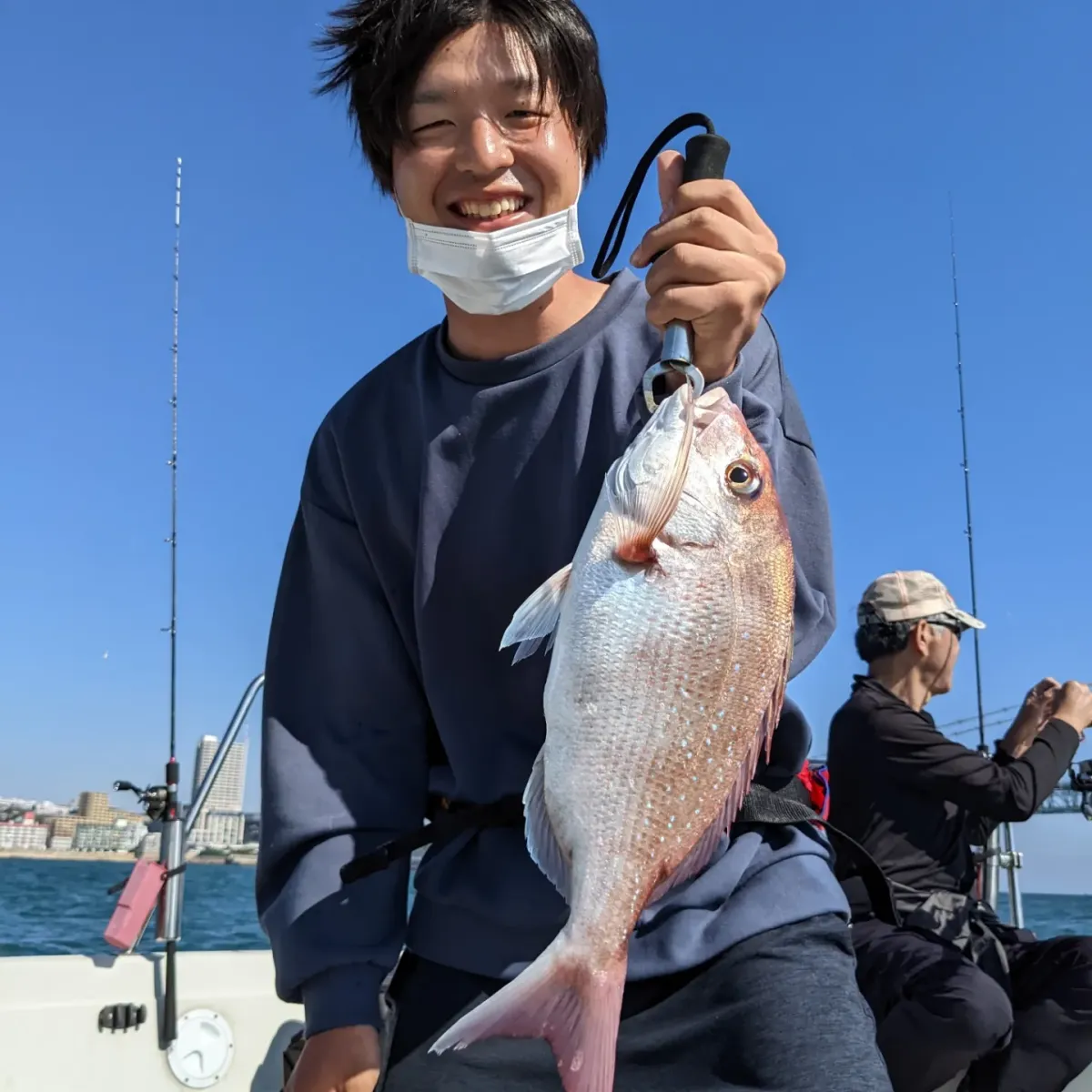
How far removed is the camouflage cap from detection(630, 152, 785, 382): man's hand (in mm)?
3452

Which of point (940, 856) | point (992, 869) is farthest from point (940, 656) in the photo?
point (992, 869)

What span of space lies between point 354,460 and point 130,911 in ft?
10.3

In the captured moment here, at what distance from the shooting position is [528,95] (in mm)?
1987

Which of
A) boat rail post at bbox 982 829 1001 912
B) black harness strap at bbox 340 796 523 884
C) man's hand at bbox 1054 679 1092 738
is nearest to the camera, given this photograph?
black harness strap at bbox 340 796 523 884

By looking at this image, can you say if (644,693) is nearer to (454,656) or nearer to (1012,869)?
(454,656)

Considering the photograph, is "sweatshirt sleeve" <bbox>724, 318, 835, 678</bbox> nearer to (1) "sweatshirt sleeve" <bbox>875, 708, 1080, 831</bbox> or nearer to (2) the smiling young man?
(2) the smiling young man

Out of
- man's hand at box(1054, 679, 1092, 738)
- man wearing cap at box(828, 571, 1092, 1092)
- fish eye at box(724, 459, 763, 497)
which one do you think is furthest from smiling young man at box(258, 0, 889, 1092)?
man's hand at box(1054, 679, 1092, 738)

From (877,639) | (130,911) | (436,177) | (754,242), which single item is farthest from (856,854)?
(130,911)

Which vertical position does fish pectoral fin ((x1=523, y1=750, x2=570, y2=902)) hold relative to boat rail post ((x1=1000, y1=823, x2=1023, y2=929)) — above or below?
above

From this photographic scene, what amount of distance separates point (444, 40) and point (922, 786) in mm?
3447

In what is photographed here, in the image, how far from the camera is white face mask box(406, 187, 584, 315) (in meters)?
1.97

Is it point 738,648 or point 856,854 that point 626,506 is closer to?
point 738,648

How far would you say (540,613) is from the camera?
1.50 m

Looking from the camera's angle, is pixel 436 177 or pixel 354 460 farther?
pixel 354 460
